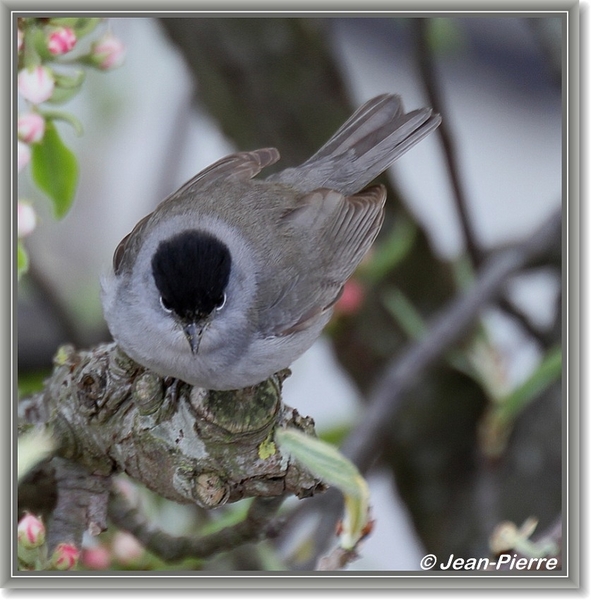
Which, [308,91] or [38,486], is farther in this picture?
[308,91]

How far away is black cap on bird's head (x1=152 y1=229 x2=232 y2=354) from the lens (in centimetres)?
147

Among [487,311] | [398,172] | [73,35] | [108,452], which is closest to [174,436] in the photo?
[108,452]

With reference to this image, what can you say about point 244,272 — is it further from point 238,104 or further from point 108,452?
point 238,104

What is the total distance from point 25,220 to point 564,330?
1087 mm

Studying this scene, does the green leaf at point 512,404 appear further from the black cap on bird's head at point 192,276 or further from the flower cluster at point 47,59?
the flower cluster at point 47,59

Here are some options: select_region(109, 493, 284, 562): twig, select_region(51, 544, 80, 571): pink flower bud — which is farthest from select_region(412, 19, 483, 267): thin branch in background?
select_region(51, 544, 80, 571): pink flower bud

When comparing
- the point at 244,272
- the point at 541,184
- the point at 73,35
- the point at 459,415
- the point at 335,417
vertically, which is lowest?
the point at 459,415

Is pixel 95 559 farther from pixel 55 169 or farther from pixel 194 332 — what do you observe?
pixel 55 169

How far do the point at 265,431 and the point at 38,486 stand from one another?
539 millimetres

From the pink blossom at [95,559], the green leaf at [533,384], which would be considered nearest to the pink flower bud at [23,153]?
the pink blossom at [95,559]

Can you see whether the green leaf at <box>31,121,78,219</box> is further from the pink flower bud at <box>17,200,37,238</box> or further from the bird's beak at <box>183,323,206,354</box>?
the bird's beak at <box>183,323,206,354</box>

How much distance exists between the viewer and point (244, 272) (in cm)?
163

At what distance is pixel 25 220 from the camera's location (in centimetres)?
145

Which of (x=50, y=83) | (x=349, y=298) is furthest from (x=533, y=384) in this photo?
(x=50, y=83)
